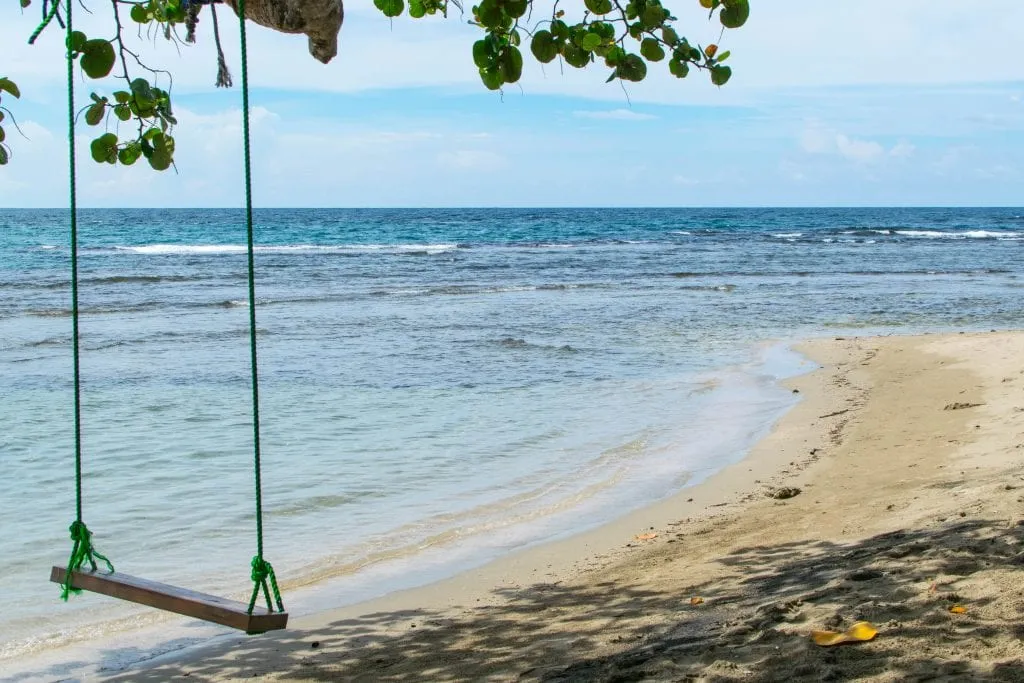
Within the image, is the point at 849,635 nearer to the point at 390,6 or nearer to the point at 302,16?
the point at 390,6

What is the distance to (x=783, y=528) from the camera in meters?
5.15

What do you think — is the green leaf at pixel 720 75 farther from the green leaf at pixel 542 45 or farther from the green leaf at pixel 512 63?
the green leaf at pixel 512 63

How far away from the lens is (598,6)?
146 inches

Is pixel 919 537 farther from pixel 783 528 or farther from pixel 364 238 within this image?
pixel 364 238

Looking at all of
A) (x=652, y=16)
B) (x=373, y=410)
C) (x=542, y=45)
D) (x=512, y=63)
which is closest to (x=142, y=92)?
(x=512, y=63)

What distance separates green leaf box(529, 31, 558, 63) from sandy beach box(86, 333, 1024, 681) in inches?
86.8

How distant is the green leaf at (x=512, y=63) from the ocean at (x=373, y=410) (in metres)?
2.54

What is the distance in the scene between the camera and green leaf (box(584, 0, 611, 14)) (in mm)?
3707

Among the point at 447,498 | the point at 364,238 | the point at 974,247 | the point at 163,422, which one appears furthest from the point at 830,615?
the point at 364,238

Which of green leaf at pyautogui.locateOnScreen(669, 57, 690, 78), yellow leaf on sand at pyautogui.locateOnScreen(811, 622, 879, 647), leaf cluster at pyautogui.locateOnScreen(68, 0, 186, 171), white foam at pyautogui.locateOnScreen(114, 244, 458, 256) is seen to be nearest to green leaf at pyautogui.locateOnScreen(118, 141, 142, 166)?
leaf cluster at pyautogui.locateOnScreen(68, 0, 186, 171)

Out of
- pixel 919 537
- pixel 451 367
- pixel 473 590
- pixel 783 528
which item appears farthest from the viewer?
pixel 451 367

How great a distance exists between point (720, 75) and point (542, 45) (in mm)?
692

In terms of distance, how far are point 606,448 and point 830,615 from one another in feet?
13.8

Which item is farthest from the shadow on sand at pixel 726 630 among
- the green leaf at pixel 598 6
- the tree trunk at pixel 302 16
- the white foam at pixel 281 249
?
the white foam at pixel 281 249
